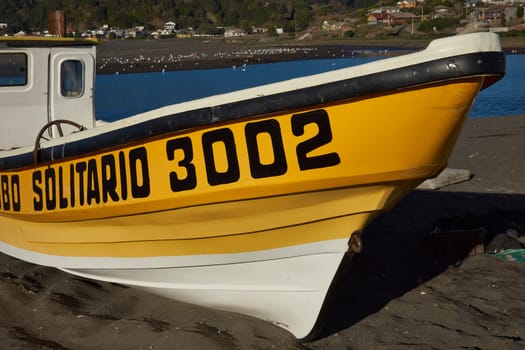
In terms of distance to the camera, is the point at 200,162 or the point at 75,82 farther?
the point at 75,82

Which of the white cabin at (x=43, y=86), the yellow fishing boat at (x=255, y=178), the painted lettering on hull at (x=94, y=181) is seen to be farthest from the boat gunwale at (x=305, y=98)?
the white cabin at (x=43, y=86)

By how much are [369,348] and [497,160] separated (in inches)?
334

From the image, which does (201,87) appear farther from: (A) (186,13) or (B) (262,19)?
(A) (186,13)

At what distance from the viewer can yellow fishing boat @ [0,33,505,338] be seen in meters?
5.01

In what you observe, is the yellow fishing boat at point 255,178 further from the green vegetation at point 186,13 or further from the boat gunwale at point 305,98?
the green vegetation at point 186,13

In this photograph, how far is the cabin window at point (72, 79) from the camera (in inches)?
332

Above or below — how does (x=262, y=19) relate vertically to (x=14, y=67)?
above

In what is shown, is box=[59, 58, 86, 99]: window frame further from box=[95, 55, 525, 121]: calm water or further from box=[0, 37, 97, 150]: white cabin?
box=[95, 55, 525, 121]: calm water

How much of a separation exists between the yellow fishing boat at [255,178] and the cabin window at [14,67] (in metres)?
1.57

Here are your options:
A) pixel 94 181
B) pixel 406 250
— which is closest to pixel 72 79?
pixel 94 181

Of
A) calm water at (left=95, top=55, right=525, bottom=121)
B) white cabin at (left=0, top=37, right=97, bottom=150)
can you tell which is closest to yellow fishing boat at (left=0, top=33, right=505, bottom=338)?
white cabin at (left=0, top=37, right=97, bottom=150)

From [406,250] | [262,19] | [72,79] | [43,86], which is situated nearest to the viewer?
[406,250]

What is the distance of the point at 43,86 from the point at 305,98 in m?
4.20

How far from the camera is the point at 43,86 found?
8.34 metres
